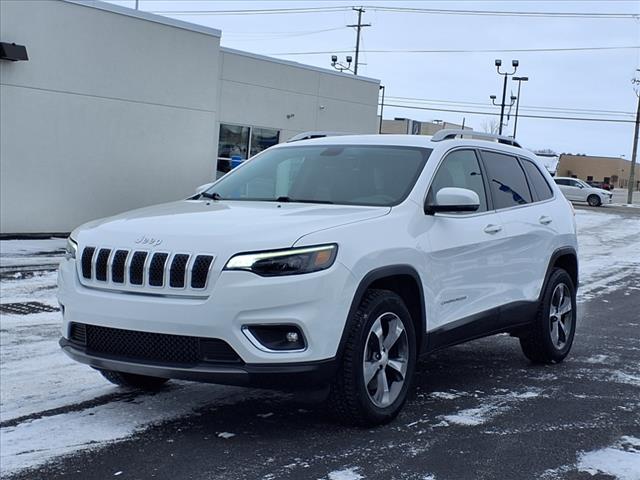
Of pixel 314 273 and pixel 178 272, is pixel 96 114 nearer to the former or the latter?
pixel 178 272

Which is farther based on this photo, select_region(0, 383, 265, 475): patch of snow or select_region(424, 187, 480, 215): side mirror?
select_region(424, 187, 480, 215): side mirror

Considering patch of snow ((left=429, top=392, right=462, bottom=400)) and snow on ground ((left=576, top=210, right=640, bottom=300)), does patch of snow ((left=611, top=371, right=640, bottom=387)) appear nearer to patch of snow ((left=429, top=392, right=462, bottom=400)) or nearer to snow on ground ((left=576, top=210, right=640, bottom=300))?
patch of snow ((left=429, top=392, right=462, bottom=400))

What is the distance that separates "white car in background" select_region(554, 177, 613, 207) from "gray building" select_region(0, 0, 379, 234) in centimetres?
2930

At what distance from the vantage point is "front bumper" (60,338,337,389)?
4.51 meters

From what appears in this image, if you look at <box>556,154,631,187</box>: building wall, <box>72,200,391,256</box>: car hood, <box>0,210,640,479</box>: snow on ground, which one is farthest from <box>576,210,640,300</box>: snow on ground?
<box>556,154,631,187</box>: building wall

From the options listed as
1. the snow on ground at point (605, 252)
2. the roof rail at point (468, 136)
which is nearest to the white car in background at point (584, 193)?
the snow on ground at point (605, 252)

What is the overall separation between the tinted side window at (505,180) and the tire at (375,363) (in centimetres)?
180

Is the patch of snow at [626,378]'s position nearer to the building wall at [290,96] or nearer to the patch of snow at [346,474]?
the patch of snow at [346,474]

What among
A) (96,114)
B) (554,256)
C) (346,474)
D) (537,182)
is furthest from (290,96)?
(346,474)

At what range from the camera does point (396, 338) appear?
520 centimetres

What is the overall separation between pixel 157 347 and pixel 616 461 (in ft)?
8.71

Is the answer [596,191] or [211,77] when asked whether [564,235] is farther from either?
[596,191]

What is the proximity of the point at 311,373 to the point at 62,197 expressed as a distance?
13.7 meters

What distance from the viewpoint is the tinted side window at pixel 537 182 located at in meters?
7.31
